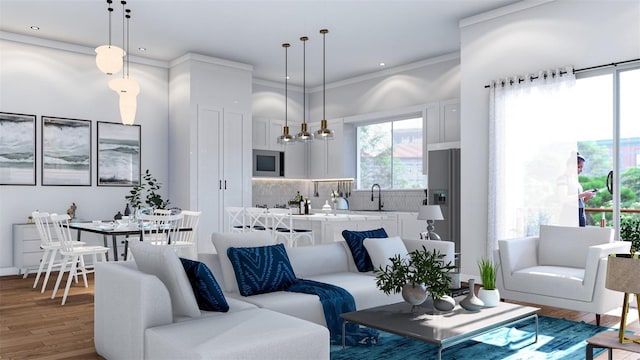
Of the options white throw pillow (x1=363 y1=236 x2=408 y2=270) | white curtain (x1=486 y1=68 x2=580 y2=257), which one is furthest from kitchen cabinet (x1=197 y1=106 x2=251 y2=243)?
white curtain (x1=486 y1=68 x2=580 y2=257)

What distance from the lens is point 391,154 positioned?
8.64 m

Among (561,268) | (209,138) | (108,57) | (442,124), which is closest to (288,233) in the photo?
(209,138)

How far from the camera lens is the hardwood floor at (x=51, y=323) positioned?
344 cm

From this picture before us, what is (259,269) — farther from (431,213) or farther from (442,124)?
(442,124)

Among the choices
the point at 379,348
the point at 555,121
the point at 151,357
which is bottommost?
the point at 379,348

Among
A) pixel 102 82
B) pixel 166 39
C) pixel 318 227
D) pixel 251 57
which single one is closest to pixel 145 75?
pixel 102 82

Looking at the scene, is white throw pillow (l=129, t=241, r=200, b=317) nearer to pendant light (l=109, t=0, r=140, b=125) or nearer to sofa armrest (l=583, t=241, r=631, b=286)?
pendant light (l=109, t=0, r=140, b=125)

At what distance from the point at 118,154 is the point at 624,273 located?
6.93m

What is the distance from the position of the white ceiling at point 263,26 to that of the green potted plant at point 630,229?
260cm

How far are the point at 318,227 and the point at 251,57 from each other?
3.12 metres

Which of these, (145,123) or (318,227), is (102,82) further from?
(318,227)

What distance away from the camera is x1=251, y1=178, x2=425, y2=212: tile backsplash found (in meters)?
8.10

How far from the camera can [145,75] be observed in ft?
25.7

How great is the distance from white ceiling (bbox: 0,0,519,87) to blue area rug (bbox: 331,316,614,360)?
3.55m
